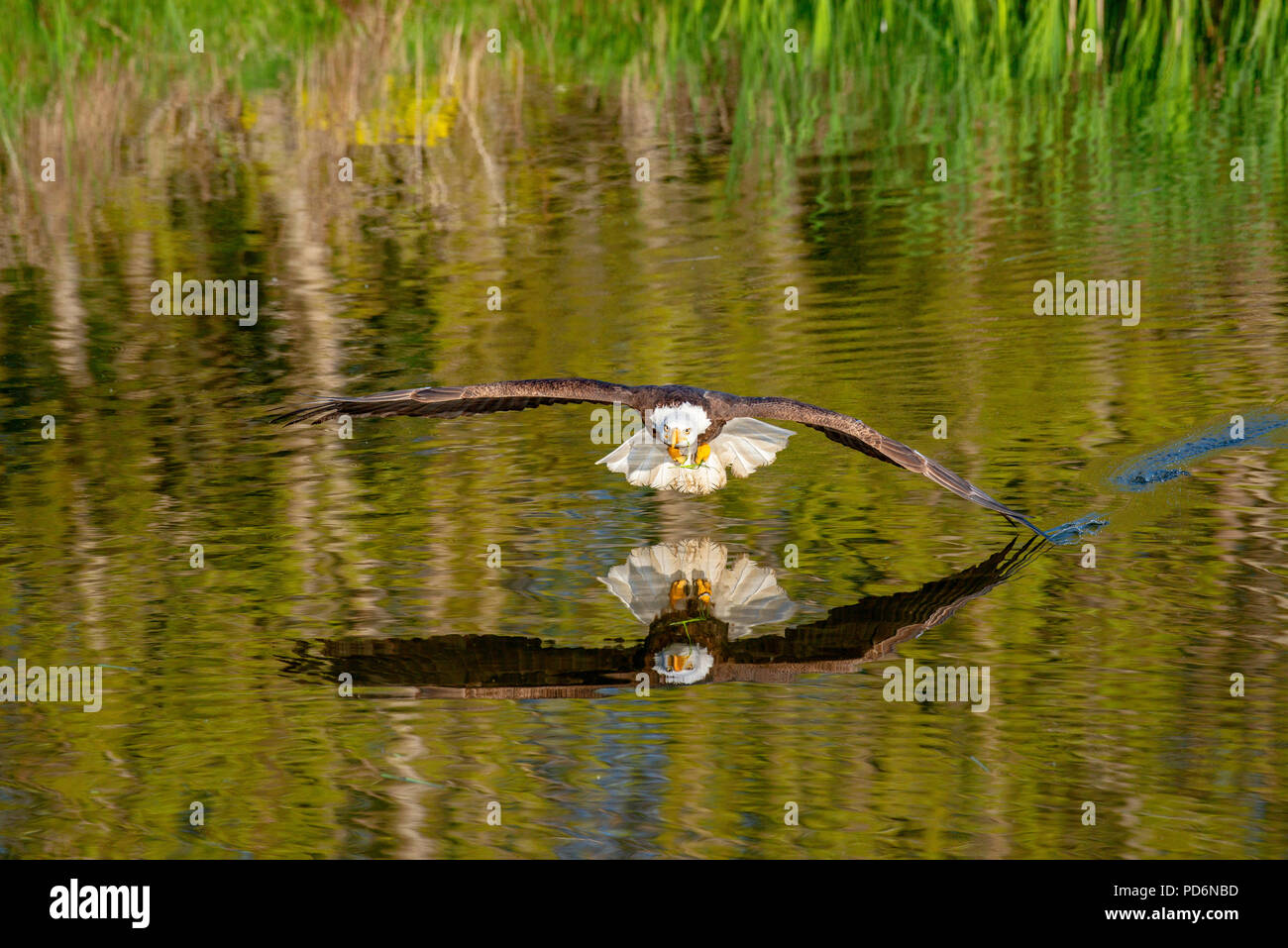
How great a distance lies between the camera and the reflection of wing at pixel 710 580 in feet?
20.8

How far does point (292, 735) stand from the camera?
5512mm

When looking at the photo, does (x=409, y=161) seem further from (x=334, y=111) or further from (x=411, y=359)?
(x=411, y=359)

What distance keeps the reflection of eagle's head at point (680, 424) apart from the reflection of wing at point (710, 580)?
0.50 m

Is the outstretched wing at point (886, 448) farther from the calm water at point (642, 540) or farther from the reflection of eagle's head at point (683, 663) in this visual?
the reflection of eagle's head at point (683, 663)

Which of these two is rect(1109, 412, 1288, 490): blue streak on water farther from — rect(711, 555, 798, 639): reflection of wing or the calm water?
rect(711, 555, 798, 639): reflection of wing

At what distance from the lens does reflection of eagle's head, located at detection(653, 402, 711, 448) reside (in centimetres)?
→ 722

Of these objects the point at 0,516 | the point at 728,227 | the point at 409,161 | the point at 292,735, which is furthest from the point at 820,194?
the point at 292,735

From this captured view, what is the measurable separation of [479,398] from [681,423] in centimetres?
85

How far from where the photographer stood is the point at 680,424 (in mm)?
7219
